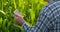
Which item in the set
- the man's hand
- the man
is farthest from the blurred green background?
the man

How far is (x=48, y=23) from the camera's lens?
1.61 meters

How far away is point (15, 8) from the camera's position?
2.51 metres

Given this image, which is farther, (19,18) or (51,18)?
(19,18)

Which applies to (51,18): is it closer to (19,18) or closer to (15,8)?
(19,18)

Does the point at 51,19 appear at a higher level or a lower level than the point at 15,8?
lower

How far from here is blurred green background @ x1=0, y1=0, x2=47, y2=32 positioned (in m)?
2.40

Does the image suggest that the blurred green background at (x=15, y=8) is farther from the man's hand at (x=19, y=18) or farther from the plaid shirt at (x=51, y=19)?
the plaid shirt at (x=51, y=19)

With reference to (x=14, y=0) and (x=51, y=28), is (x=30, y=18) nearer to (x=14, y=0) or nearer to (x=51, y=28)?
(x=14, y=0)

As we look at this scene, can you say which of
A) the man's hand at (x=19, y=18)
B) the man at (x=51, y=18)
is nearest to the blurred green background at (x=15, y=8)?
the man's hand at (x=19, y=18)

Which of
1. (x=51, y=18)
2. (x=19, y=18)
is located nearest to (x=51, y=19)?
(x=51, y=18)

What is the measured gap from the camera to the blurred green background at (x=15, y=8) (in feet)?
7.88

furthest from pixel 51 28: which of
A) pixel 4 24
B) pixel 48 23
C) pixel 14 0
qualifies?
pixel 14 0

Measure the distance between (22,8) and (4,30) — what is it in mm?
294

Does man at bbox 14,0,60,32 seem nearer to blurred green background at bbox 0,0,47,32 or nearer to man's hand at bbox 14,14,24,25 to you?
man's hand at bbox 14,14,24,25
